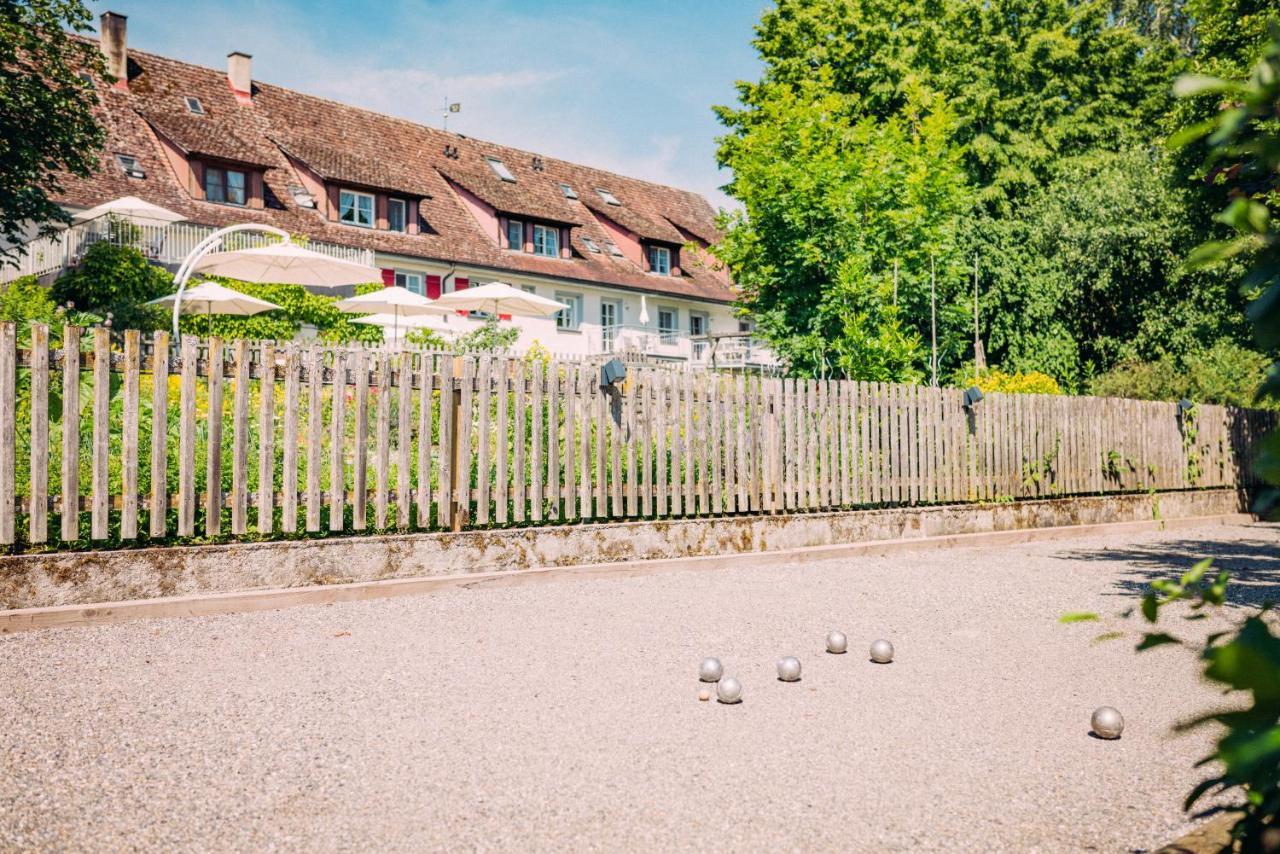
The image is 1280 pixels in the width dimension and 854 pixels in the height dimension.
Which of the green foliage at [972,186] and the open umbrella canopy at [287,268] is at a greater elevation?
the green foliage at [972,186]

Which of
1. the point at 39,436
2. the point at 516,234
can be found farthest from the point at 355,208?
the point at 39,436

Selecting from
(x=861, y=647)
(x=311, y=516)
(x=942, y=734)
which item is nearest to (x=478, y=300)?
(x=311, y=516)

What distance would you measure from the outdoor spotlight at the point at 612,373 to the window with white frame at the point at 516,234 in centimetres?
2881

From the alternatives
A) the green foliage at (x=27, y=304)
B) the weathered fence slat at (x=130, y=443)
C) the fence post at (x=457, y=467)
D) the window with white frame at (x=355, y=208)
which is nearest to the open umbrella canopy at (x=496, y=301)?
the green foliage at (x=27, y=304)

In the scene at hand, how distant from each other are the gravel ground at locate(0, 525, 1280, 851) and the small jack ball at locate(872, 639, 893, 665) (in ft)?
0.32

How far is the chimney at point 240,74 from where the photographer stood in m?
34.1

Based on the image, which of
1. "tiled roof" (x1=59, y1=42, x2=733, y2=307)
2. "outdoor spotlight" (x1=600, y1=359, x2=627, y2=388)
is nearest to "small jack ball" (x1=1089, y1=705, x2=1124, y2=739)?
"outdoor spotlight" (x1=600, y1=359, x2=627, y2=388)

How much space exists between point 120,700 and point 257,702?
0.64 m

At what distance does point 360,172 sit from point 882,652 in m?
31.0

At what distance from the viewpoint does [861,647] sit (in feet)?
20.0

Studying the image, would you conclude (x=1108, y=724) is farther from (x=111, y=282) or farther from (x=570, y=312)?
(x=570, y=312)

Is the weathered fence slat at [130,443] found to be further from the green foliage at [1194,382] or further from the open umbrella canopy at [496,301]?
the green foliage at [1194,382]

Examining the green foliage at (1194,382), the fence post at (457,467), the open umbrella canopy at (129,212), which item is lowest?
the fence post at (457,467)

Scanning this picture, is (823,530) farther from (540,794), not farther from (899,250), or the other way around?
(899,250)
